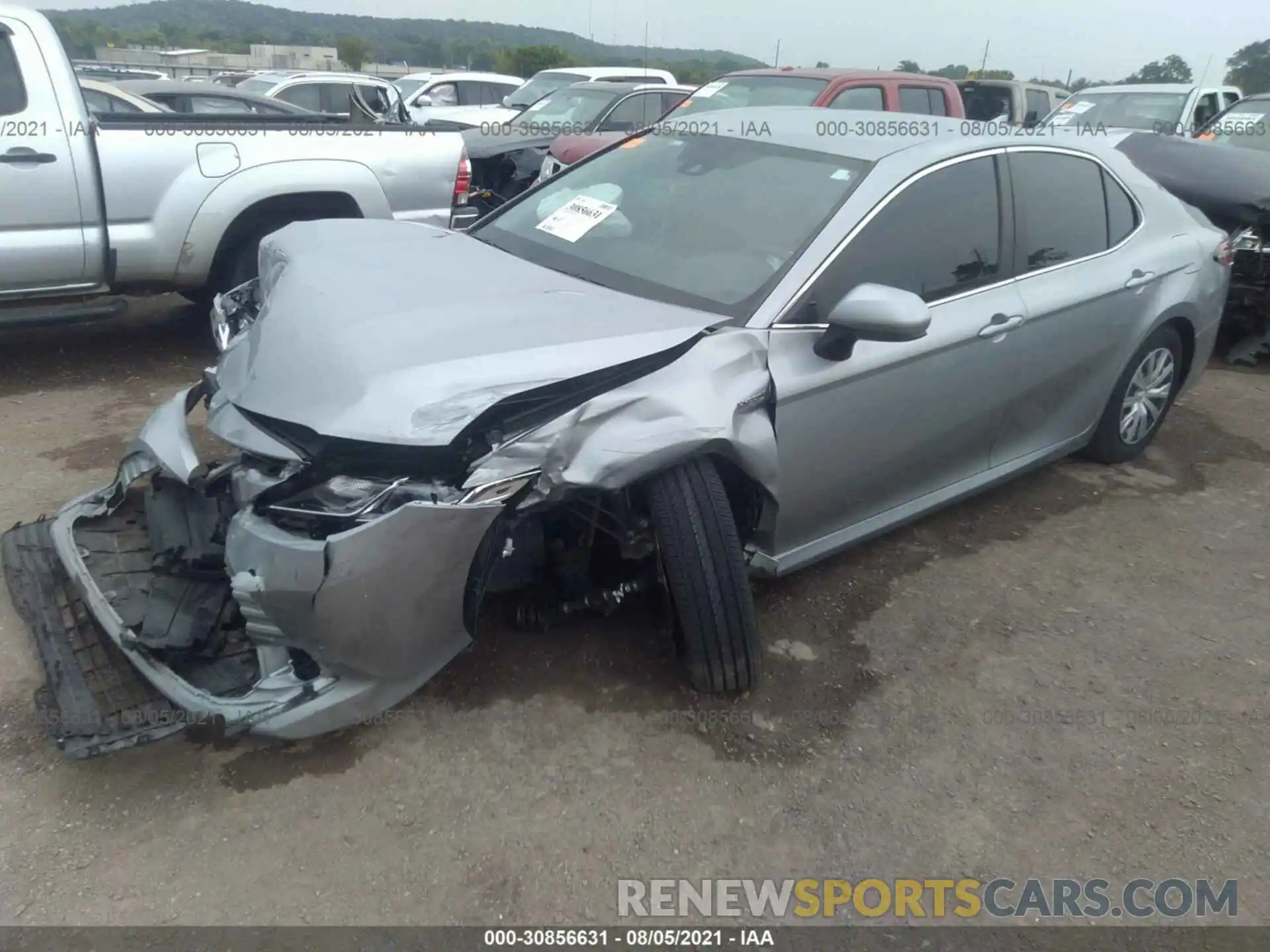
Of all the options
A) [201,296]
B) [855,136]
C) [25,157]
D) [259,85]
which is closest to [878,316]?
[855,136]

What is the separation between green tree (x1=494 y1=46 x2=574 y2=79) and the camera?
3731 centimetres

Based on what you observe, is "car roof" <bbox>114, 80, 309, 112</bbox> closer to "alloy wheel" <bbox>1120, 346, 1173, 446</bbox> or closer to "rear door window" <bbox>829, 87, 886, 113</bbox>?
"rear door window" <bbox>829, 87, 886, 113</bbox>

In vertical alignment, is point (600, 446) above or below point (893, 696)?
above

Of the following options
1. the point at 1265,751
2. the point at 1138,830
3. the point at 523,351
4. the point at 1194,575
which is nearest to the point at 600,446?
the point at 523,351

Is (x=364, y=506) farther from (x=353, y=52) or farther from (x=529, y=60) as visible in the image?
(x=353, y=52)

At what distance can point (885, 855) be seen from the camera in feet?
8.36

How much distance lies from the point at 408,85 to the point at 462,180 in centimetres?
1280

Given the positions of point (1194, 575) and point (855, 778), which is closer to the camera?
point (855, 778)

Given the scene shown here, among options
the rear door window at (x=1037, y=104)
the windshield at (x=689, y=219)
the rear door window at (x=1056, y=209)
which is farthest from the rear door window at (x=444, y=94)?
the rear door window at (x=1056, y=209)

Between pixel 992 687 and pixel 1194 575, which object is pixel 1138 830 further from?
pixel 1194 575

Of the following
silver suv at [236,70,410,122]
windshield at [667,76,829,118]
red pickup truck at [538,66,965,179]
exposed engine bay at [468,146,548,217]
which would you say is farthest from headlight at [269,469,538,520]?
silver suv at [236,70,410,122]

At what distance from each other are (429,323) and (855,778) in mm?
1808

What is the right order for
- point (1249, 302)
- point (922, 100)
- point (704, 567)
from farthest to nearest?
point (922, 100) → point (1249, 302) → point (704, 567)

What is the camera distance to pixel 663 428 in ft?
8.73
